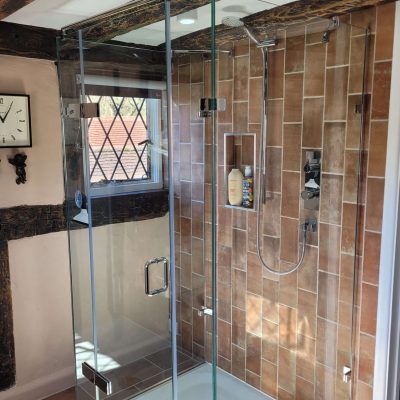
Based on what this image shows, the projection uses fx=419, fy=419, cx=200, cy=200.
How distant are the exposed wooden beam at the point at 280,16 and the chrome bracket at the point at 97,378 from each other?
165 centimetres

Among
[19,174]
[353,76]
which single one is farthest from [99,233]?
[353,76]

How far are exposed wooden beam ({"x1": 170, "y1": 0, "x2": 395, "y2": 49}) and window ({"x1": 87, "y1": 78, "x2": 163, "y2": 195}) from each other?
0.35 m

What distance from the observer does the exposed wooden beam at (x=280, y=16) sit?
1.77m

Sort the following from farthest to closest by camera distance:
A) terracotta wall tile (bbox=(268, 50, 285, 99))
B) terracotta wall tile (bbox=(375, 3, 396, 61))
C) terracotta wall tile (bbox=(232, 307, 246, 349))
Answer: terracotta wall tile (bbox=(232, 307, 246, 349)) < terracotta wall tile (bbox=(268, 50, 285, 99)) < terracotta wall tile (bbox=(375, 3, 396, 61))

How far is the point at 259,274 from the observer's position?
240cm

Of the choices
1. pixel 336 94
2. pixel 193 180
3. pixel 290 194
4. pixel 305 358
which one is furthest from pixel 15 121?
pixel 305 358

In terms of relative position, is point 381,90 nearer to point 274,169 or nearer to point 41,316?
point 274,169

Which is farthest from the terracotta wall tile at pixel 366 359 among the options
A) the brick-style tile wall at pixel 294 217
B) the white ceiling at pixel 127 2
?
the white ceiling at pixel 127 2

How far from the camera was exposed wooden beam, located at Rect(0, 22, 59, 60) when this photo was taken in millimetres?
2225

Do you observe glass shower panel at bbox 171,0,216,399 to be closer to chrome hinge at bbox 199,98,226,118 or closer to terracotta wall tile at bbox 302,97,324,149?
chrome hinge at bbox 199,98,226,118

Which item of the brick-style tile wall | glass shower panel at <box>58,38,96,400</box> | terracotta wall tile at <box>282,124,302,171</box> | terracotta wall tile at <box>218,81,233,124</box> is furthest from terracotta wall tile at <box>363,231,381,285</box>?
glass shower panel at <box>58,38,96,400</box>

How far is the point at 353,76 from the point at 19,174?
5.90 feet

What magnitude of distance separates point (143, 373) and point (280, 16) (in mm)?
2005

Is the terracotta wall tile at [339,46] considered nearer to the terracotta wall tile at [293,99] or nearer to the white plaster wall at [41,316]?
the terracotta wall tile at [293,99]
